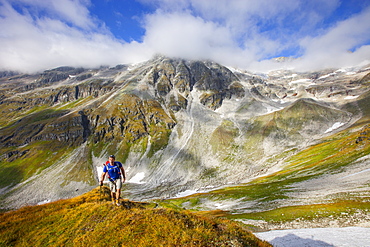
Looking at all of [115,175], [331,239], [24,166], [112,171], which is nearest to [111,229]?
[115,175]

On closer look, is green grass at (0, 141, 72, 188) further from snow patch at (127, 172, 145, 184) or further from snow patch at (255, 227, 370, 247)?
snow patch at (255, 227, 370, 247)

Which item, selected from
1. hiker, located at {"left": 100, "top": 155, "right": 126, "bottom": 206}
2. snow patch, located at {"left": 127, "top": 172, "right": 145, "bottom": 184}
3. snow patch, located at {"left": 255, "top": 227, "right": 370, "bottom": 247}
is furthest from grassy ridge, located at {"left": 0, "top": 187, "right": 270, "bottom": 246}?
snow patch, located at {"left": 127, "top": 172, "right": 145, "bottom": 184}

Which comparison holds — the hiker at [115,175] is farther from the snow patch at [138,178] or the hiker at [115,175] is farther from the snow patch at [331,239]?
the snow patch at [138,178]

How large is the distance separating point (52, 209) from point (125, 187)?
147m

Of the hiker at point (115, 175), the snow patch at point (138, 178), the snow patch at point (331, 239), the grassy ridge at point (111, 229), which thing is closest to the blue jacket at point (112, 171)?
the hiker at point (115, 175)

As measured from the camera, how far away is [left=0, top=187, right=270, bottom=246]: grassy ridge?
36.6ft

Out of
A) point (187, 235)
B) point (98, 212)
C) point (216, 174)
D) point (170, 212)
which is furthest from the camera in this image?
point (216, 174)

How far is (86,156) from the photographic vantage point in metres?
196

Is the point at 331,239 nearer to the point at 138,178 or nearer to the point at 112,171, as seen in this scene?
the point at 112,171

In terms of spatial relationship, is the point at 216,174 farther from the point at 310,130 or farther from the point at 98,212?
the point at 98,212

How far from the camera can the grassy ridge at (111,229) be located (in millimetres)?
11156

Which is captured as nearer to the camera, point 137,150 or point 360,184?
point 360,184

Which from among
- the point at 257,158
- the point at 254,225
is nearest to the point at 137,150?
the point at 257,158

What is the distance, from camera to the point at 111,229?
12.7 m
